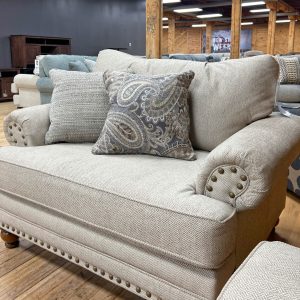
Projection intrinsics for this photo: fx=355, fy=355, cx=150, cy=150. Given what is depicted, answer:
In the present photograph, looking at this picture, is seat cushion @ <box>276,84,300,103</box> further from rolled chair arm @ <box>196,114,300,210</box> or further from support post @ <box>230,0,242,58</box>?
rolled chair arm @ <box>196,114,300,210</box>

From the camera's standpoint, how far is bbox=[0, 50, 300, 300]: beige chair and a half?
1040 mm

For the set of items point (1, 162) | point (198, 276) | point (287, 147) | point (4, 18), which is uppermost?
point (4, 18)

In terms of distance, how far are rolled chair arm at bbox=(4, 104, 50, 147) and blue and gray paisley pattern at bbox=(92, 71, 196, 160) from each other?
1.30 ft

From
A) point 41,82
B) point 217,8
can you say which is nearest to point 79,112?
point 41,82

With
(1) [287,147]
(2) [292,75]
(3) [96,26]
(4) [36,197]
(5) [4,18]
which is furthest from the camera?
(3) [96,26]

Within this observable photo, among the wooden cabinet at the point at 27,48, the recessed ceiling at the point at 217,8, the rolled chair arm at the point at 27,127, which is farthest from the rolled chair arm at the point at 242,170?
the recessed ceiling at the point at 217,8

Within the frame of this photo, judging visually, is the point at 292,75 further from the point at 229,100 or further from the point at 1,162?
the point at 1,162

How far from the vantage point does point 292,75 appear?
502 centimetres

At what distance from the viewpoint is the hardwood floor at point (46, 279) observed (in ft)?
4.55

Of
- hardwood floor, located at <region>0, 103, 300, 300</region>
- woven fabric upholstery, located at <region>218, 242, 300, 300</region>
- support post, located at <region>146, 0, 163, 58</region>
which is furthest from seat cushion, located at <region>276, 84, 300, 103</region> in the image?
woven fabric upholstery, located at <region>218, 242, 300, 300</region>

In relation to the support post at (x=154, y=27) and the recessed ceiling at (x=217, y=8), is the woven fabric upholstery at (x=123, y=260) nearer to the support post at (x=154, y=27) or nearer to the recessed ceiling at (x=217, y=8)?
the support post at (x=154, y=27)

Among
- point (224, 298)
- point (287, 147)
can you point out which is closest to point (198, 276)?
point (224, 298)

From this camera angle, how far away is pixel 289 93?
4.94m

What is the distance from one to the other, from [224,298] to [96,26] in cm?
1011
